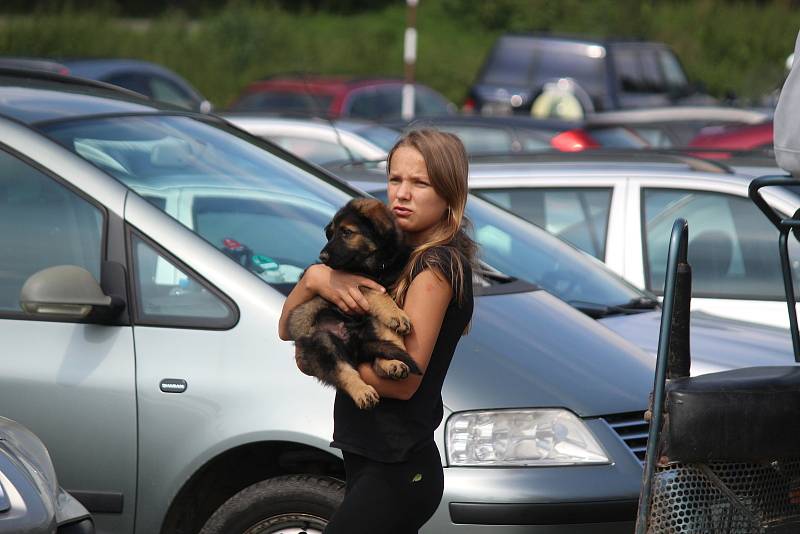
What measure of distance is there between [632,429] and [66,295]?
1707 mm

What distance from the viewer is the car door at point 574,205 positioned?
6613 mm

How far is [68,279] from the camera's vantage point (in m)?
3.99

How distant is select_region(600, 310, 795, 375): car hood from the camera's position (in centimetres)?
509

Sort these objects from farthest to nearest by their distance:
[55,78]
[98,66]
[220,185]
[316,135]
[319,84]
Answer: [319,84] → [98,66] → [316,135] → [55,78] → [220,185]

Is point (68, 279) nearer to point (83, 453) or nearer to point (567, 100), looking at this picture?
point (83, 453)

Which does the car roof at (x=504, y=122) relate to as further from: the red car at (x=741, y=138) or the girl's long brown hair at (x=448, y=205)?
the girl's long brown hair at (x=448, y=205)

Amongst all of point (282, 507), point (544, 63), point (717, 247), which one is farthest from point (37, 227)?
point (544, 63)

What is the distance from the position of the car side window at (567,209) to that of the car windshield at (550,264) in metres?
0.66

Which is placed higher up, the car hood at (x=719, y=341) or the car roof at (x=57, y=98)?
the car roof at (x=57, y=98)

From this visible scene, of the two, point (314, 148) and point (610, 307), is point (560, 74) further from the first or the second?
point (610, 307)

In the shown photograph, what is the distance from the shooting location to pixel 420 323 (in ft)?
9.96

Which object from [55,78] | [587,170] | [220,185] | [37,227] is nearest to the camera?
[37,227]

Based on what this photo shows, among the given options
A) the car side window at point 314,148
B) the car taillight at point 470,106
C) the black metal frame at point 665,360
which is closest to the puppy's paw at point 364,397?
the black metal frame at point 665,360

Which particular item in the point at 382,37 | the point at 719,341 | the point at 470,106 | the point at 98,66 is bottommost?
the point at 382,37
